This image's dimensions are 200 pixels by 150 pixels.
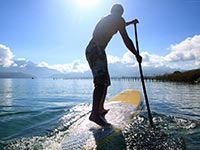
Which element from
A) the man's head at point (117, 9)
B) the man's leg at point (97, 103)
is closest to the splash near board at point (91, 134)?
the man's leg at point (97, 103)

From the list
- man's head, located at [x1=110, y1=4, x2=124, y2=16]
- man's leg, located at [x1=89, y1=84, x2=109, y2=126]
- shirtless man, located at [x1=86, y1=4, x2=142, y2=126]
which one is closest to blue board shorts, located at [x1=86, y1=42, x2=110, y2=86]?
shirtless man, located at [x1=86, y1=4, x2=142, y2=126]

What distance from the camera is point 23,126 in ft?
10.1

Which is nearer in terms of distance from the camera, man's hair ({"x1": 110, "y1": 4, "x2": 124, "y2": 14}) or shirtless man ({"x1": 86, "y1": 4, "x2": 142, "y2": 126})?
shirtless man ({"x1": 86, "y1": 4, "x2": 142, "y2": 126})

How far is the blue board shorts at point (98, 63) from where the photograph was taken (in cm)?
256

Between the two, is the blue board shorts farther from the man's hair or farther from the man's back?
the man's hair

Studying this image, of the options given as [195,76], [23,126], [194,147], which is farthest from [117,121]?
[195,76]

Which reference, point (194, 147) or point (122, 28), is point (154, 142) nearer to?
point (194, 147)

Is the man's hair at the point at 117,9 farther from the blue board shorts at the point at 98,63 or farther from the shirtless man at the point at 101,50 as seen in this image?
the blue board shorts at the point at 98,63

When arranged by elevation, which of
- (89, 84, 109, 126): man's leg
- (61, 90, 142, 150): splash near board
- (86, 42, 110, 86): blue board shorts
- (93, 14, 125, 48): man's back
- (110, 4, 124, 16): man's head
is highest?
(110, 4, 124, 16): man's head

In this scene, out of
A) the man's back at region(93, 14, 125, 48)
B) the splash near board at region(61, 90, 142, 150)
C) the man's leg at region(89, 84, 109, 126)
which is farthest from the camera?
the man's back at region(93, 14, 125, 48)

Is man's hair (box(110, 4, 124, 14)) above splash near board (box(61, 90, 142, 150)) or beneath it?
above

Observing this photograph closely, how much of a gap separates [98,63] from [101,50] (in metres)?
0.26

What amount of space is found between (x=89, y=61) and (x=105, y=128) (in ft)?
4.19

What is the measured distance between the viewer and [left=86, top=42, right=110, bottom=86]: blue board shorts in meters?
2.56
